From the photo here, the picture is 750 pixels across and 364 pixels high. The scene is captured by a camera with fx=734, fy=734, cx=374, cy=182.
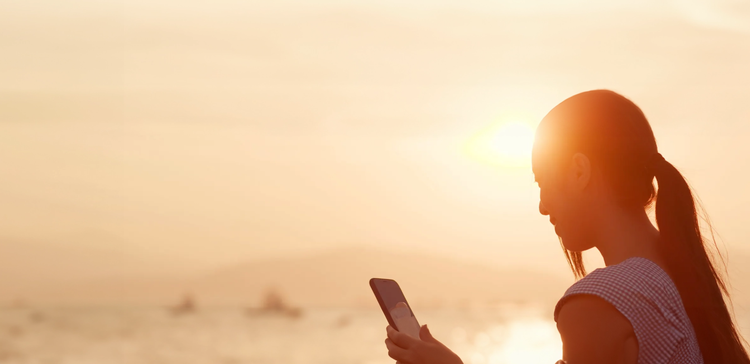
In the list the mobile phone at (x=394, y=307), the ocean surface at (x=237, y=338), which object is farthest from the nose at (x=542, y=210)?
the ocean surface at (x=237, y=338)

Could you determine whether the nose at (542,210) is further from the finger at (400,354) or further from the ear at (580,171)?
the finger at (400,354)

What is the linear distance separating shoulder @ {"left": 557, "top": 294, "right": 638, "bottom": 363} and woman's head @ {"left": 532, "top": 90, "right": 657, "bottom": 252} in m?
0.33

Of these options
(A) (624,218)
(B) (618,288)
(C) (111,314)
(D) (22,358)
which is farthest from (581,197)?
(C) (111,314)

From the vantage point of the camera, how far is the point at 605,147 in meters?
2.26

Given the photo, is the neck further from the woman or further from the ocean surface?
the ocean surface

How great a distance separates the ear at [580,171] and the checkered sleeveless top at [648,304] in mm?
267

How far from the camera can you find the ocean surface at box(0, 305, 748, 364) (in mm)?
24375

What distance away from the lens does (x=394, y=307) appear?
2.96 m

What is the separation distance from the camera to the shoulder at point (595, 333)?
1992 millimetres

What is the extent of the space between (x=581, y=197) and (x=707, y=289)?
47 centimetres

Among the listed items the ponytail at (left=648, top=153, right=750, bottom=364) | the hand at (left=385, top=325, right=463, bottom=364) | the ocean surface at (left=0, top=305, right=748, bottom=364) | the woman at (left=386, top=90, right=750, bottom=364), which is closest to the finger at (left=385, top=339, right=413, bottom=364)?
the hand at (left=385, top=325, right=463, bottom=364)

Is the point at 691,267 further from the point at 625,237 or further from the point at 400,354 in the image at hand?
the point at 400,354

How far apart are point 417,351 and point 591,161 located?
2.78 ft

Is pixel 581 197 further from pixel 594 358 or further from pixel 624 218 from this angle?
pixel 594 358
